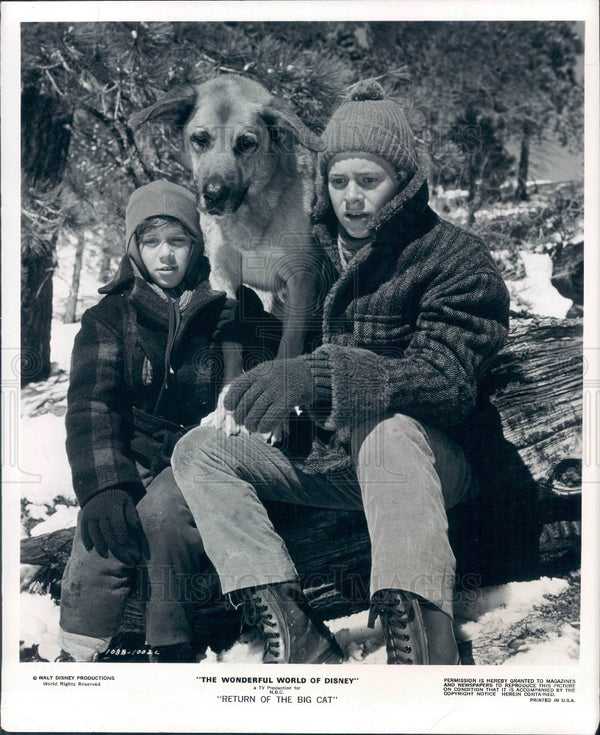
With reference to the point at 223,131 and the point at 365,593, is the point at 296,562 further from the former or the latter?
the point at 223,131

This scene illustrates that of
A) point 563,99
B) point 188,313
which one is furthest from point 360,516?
point 563,99

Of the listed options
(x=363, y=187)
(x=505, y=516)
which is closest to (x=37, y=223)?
(x=363, y=187)

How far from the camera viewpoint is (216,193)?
11.4 feet

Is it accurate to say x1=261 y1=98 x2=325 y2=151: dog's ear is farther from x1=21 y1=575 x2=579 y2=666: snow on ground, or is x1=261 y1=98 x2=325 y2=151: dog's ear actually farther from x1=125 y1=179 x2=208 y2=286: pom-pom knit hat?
x1=21 y1=575 x2=579 y2=666: snow on ground

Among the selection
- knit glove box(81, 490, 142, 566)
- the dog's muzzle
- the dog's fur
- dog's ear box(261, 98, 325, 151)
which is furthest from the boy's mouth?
knit glove box(81, 490, 142, 566)

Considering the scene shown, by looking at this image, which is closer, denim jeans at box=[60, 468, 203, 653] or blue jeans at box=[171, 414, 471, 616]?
blue jeans at box=[171, 414, 471, 616]

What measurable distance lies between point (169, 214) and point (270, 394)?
839mm

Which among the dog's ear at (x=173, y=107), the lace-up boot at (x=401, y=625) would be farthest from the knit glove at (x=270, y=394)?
the dog's ear at (x=173, y=107)

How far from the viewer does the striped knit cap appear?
3.42 m

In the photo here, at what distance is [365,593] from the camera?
353 cm

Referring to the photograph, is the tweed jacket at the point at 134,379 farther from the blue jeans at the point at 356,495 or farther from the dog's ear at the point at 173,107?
the dog's ear at the point at 173,107

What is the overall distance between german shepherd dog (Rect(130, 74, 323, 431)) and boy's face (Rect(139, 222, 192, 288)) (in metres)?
0.10

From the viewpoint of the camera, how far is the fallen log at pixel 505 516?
11.5 ft

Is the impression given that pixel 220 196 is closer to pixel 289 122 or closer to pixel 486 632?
pixel 289 122
